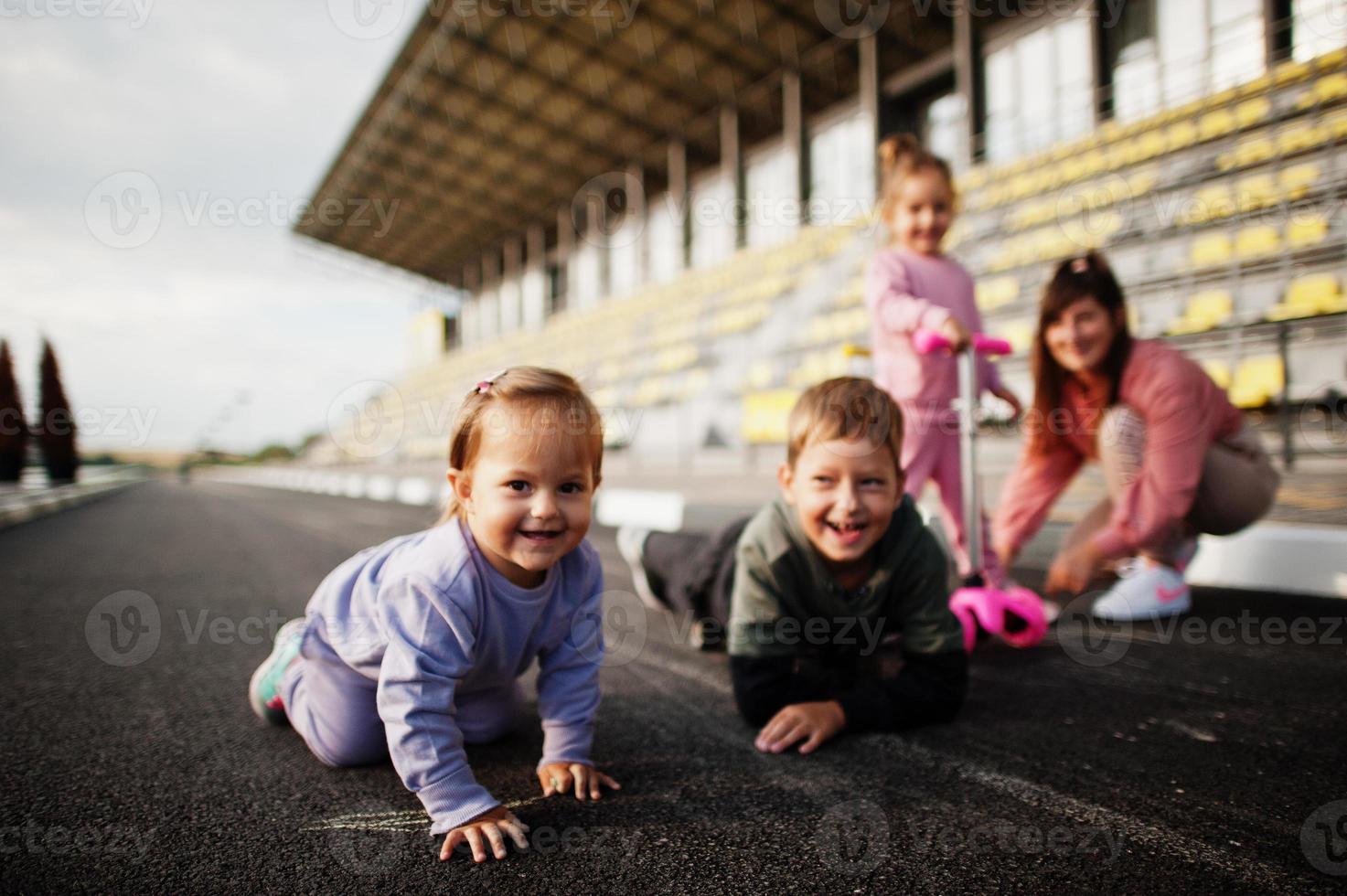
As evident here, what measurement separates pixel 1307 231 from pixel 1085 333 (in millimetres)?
5733

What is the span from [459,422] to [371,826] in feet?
2.00

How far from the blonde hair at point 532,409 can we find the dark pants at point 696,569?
751mm

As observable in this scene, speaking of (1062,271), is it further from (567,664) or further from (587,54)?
(587,54)

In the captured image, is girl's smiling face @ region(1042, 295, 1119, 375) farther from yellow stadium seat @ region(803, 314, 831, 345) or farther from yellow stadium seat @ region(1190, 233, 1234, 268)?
yellow stadium seat @ region(803, 314, 831, 345)

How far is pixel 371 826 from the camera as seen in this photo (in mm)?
978

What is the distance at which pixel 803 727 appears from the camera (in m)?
1.26

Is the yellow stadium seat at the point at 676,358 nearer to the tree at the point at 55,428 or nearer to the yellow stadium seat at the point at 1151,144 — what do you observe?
the yellow stadium seat at the point at 1151,144

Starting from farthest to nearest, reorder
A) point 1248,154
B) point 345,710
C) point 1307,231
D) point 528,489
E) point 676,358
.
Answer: point 676,358 < point 1248,154 < point 1307,231 < point 345,710 < point 528,489

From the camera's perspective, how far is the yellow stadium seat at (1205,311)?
19.2ft

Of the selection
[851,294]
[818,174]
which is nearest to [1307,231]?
[851,294]

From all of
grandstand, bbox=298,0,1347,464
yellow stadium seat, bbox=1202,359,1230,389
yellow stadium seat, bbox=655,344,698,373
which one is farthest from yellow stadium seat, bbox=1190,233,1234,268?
yellow stadium seat, bbox=655,344,698,373

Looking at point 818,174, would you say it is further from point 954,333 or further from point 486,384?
point 486,384

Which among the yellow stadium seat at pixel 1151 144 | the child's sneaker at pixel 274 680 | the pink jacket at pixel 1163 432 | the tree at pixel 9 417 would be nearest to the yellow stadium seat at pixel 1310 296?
the yellow stadium seat at pixel 1151 144

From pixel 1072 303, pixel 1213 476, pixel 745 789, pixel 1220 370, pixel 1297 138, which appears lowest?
pixel 745 789
